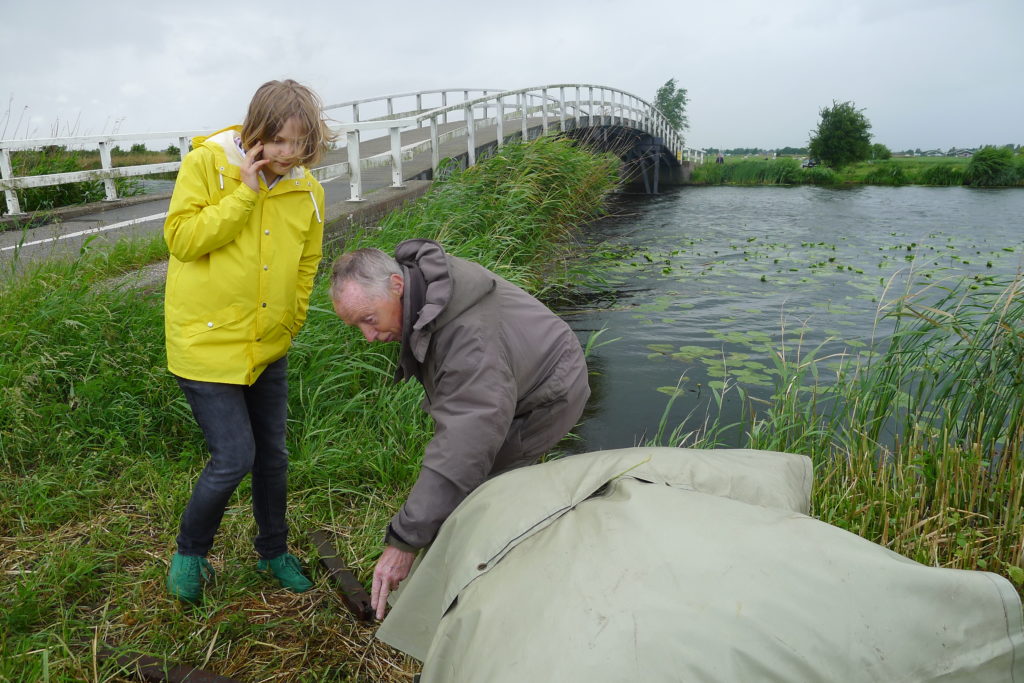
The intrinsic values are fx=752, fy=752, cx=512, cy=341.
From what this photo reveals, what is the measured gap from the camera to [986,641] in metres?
1.22

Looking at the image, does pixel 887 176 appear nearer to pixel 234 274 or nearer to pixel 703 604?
pixel 234 274

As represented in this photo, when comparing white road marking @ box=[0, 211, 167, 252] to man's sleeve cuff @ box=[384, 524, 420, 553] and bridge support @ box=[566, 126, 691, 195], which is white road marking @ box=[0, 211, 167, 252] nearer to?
man's sleeve cuff @ box=[384, 524, 420, 553]

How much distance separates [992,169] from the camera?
3191 cm

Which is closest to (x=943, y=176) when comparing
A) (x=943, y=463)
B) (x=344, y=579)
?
(x=943, y=463)

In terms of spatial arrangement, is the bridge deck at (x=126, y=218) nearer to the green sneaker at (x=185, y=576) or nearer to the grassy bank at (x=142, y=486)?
the grassy bank at (x=142, y=486)

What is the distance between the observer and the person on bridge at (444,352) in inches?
76.7

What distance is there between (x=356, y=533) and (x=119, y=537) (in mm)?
949

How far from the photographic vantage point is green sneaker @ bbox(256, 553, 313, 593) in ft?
9.25

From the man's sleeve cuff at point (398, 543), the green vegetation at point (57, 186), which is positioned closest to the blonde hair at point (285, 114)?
the man's sleeve cuff at point (398, 543)

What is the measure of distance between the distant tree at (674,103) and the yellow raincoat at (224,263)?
7466 cm

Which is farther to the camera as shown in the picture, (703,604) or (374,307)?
(374,307)

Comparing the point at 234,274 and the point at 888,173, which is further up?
the point at 888,173

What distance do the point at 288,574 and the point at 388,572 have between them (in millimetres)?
1016

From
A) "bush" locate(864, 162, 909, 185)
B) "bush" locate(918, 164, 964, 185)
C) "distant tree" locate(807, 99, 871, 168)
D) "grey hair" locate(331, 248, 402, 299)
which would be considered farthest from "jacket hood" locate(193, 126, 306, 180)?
"distant tree" locate(807, 99, 871, 168)
